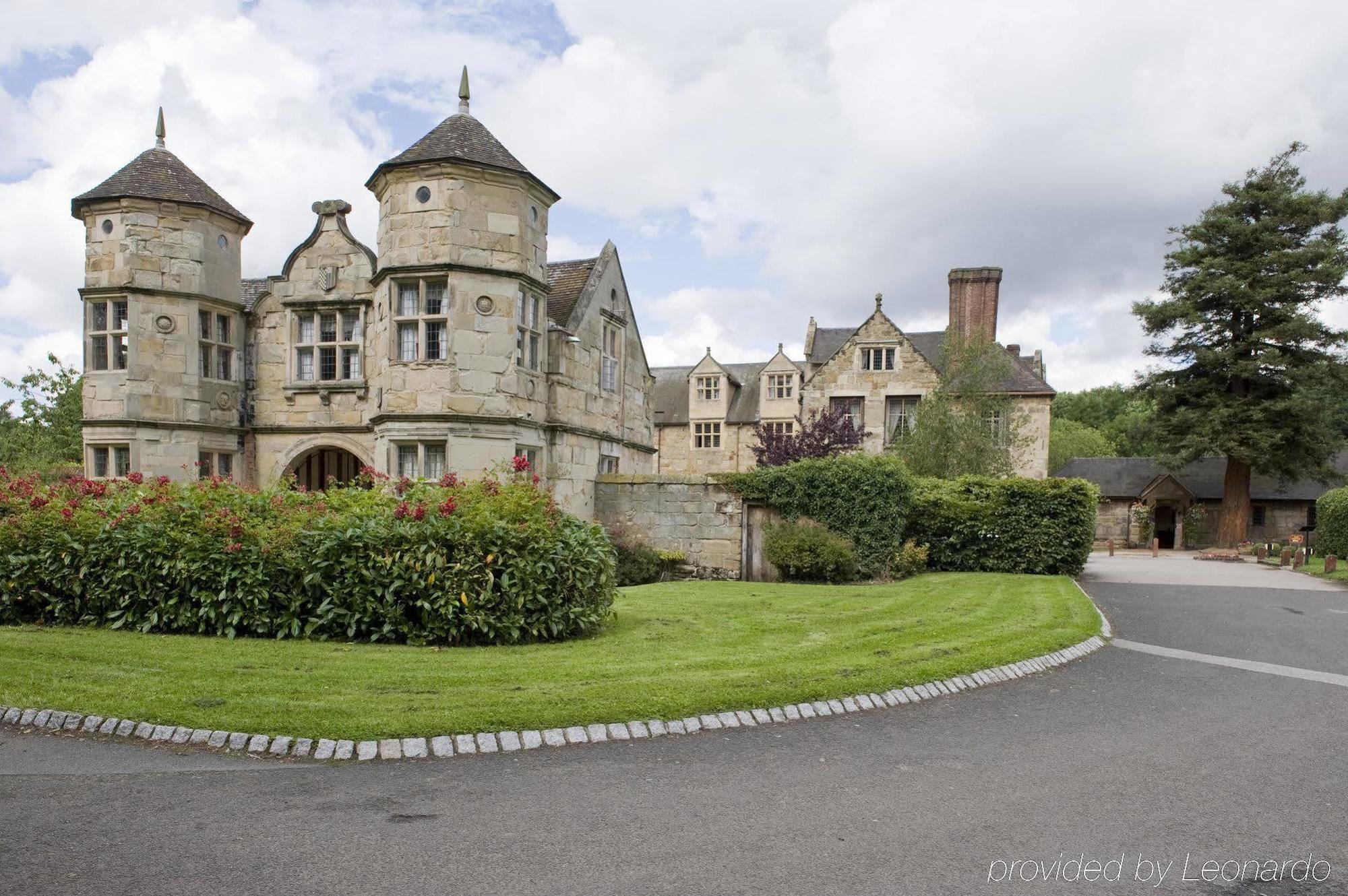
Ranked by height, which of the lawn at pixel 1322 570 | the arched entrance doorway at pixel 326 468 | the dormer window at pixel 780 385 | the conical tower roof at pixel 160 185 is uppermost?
the conical tower roof at pixel 160 185

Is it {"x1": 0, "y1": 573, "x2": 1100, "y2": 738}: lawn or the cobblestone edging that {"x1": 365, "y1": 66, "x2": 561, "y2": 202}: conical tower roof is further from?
the cobblestone edging

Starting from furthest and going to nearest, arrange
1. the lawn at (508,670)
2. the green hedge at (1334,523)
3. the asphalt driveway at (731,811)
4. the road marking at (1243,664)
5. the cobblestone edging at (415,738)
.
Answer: the green hedge at (1334,523) → the road marking at (1243,664) → the lawn at (508,670) → the cobblestone edging at (415,738) → the asphalt driveway at (731,811)

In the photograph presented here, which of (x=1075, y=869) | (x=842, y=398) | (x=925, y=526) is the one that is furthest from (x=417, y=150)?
(x=842, y=398)

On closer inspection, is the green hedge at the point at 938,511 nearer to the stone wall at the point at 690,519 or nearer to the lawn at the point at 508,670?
the stone wall at the point at 690,519

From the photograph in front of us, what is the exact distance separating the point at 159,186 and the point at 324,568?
46.2 feet

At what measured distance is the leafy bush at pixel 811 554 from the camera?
18141mm

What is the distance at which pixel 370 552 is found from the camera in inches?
384

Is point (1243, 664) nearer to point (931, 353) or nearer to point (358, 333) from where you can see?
point (358, 333)

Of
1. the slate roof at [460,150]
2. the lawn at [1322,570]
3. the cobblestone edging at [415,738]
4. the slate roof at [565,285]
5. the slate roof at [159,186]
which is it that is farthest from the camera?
the lawn at [1322,570]

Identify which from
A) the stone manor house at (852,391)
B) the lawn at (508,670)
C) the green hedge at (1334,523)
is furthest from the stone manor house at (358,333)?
the green hedge at (1334,523)

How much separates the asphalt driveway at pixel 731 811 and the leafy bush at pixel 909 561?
Answer: 451 inches

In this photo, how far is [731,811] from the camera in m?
5.30

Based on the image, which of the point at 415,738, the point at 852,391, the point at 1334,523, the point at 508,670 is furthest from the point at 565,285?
the point at 1334,523

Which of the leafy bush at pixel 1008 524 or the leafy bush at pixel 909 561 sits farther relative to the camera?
the leafy bush at pixel 1008 524
